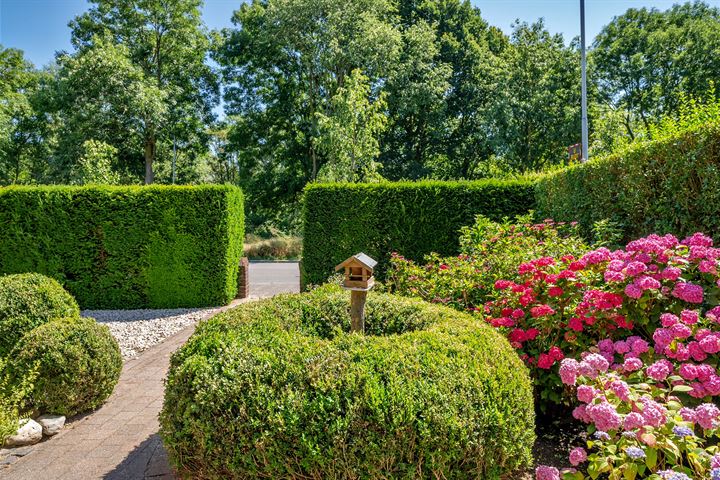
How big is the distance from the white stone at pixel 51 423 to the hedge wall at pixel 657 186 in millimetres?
5533

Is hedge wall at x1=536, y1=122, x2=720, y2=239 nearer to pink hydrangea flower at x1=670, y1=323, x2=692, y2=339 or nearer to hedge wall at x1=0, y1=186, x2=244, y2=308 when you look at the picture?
pink hydrangea flower at x1=670, y1=323, x2=692, y2=339

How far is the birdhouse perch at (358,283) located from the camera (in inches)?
110

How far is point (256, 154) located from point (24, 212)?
43.8 ft

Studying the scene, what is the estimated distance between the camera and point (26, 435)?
321 centimetres

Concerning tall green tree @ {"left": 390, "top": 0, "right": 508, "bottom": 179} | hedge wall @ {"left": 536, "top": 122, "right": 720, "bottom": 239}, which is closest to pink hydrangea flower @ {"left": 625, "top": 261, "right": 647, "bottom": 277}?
hedge wall @ {"left": 536, "top": 122, "right": 720, "bottom": 239}

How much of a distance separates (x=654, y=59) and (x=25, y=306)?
23021 millimetres

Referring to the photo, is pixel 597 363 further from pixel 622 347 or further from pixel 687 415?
pixel 622 347

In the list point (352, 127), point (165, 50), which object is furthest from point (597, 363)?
point (165, 50)

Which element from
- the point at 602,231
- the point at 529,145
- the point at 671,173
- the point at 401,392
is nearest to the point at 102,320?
the point at 401,392

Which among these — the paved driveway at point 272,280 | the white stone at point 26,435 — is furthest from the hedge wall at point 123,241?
the white stone at point 26,435

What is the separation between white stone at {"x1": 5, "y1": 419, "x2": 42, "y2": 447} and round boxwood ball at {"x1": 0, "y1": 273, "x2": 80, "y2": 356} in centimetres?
143

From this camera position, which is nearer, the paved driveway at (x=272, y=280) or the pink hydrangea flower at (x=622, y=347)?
the pink hydrangea flower at (x=622, y=347)

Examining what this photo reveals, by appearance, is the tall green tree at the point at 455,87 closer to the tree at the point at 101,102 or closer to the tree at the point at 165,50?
the tree at the point at 165,50

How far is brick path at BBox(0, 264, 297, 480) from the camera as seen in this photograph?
271 cm
